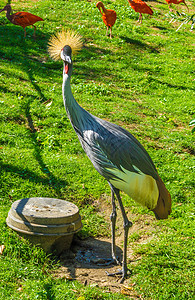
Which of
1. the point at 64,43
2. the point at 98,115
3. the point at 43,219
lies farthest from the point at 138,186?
the point at 98,115

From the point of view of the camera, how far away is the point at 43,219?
4.65 metres

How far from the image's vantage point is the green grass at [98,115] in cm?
466

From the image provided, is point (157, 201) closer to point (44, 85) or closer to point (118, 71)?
point (44, 85)

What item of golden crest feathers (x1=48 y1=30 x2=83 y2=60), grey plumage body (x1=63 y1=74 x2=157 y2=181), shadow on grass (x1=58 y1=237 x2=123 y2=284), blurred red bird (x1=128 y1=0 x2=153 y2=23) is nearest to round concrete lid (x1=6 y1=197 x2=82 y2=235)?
shadow on grass (x1=58 y1=237 x2=123 y2=284)

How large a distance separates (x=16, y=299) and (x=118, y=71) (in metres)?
8.57

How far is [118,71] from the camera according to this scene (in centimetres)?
1157

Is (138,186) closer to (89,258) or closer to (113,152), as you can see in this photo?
(113,152)

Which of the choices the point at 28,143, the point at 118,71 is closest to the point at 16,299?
the point at 28,143

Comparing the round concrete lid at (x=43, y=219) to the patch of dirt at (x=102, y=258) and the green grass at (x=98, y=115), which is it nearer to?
the green grass at (x=98, y=115)

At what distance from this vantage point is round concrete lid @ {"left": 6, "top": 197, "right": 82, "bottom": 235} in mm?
4668

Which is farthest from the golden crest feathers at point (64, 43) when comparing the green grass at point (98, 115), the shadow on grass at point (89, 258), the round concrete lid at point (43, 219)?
the shadow on grass at point (89, 258)

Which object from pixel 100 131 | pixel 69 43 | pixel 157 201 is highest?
pixel 69 43

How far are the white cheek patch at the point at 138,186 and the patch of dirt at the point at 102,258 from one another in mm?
918

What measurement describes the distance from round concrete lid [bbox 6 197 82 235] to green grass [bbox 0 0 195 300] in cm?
26
